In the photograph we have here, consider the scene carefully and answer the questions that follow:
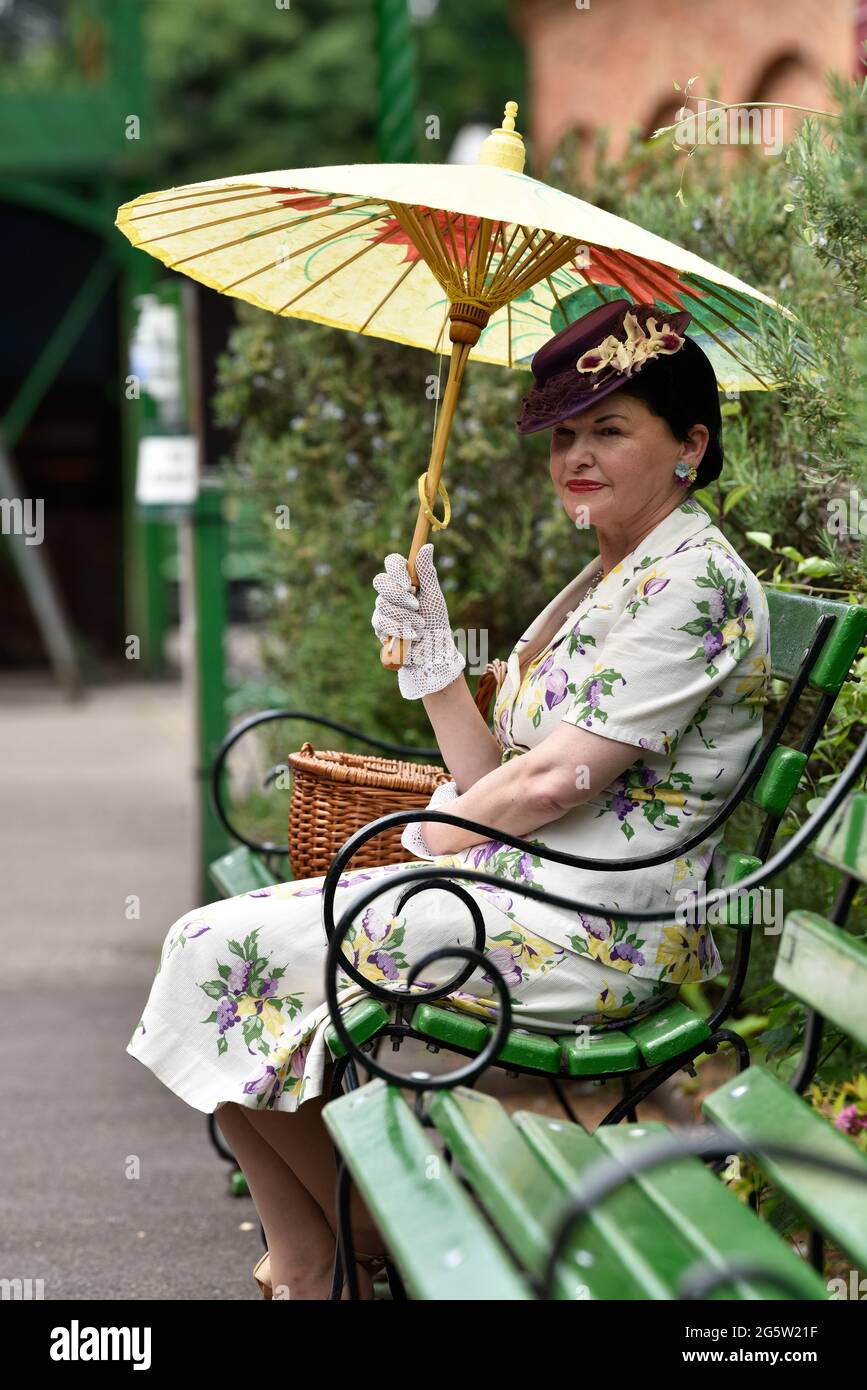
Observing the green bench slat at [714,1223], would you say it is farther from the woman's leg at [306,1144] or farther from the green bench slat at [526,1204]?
the woman's leg at [306,1144]

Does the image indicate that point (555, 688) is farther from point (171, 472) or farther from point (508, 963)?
point (171, 472)

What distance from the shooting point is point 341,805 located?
10.6 feet

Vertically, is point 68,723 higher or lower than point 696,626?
lower

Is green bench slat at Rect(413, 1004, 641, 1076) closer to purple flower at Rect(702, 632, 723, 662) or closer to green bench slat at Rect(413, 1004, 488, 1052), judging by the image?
green bench slat at Rect(413, 1004, 488, 1052)

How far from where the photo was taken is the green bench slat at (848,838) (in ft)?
7.54

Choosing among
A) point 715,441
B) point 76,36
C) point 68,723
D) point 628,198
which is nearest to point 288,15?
point 76,36

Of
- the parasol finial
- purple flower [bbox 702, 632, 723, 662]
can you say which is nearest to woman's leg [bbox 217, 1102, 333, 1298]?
purple flower [bbox 702, 632, 723, 662]

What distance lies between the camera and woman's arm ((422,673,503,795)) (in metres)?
3.11

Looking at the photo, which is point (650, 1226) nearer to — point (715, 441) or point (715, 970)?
point (715, 970)

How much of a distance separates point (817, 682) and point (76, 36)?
47.7 ft

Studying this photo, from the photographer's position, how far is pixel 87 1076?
4938 mm

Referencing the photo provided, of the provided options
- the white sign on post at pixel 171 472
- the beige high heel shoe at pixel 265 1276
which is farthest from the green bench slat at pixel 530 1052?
the white sign on post at pixel 171 472

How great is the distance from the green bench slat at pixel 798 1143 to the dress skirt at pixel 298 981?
0.49m

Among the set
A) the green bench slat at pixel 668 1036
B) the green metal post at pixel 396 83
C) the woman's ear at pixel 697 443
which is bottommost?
the green bench slat at pixel 668 1036
